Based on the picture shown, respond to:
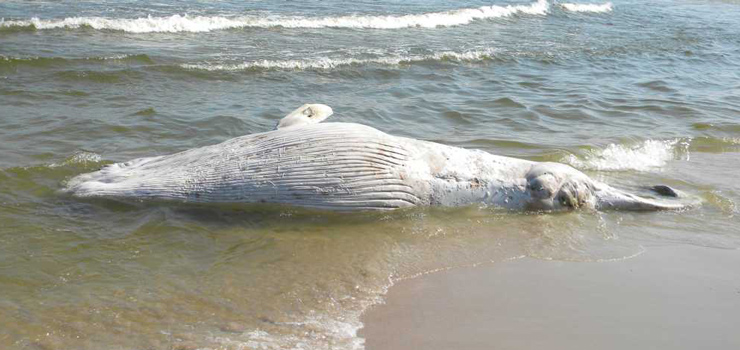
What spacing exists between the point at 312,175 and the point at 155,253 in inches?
62.3

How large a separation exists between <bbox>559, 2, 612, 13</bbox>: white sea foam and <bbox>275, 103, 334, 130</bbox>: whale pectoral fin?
68.3 feet

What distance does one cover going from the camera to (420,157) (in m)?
7.11

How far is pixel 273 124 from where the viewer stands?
10.0 metres

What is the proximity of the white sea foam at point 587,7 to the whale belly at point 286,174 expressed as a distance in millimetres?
21590

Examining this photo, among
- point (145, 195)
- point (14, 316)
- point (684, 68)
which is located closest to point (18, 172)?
point (145, 195)

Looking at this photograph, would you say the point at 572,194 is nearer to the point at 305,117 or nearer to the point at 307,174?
the point at 307,174

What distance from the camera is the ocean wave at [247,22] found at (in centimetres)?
1638

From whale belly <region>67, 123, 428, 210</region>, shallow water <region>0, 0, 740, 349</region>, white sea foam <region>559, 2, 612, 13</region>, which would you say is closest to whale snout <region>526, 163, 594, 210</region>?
shallow water <region>0, 0, 740, 349</region>

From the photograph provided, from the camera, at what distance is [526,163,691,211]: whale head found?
7.35 m

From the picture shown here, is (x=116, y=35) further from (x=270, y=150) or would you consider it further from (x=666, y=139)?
(x=666, y=139)

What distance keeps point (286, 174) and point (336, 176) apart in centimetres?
47

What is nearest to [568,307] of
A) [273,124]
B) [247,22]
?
[273,124]

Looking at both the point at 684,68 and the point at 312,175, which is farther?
the point at 684,68

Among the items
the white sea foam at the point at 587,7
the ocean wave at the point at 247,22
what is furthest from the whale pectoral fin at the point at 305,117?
the white sea foam at the point at 587,7
